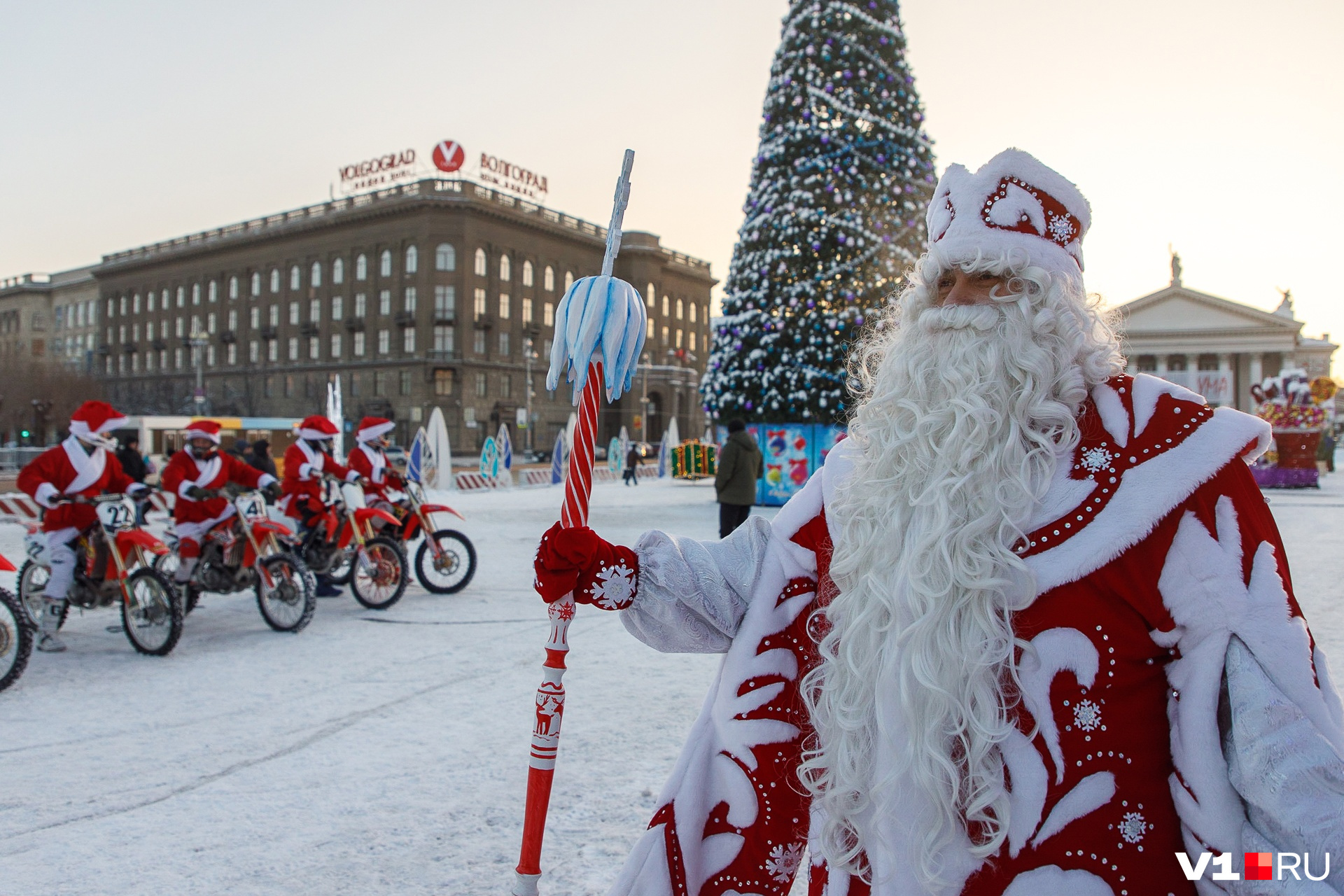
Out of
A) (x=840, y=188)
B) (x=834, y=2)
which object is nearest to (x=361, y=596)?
(x=840, y=188)

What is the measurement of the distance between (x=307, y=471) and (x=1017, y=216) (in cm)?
788

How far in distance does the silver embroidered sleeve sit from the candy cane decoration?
186 millimetres

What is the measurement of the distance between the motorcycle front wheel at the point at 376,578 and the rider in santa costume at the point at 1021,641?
685 cm

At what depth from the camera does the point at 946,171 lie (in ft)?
5.84

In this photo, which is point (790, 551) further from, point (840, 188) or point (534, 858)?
point (840, 188)

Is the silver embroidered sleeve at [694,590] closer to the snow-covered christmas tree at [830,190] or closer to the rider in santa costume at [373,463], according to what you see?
the rider in santa costume at [373,463]

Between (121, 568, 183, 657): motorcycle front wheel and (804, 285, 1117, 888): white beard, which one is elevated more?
(804, 285, 1117, 888): white beard

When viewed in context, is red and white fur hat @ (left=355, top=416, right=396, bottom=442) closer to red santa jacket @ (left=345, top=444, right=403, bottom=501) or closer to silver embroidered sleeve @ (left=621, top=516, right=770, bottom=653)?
red santa jacket @ (left=345, top=444, right=403, bottom=501)

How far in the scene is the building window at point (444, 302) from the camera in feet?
185

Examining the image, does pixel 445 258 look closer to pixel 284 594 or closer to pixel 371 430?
pixel 371 430

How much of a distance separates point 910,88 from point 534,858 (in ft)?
52.7

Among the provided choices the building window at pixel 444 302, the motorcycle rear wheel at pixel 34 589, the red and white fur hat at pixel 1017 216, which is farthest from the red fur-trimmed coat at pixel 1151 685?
the building window at pixel 444 302

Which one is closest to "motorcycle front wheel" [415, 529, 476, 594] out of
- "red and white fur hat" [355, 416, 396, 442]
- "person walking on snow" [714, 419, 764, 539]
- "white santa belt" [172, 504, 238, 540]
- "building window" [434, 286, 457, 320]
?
"red and white fur hat" [355, 416, 396, 442]

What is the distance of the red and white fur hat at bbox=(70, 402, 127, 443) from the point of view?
6.43 meters
